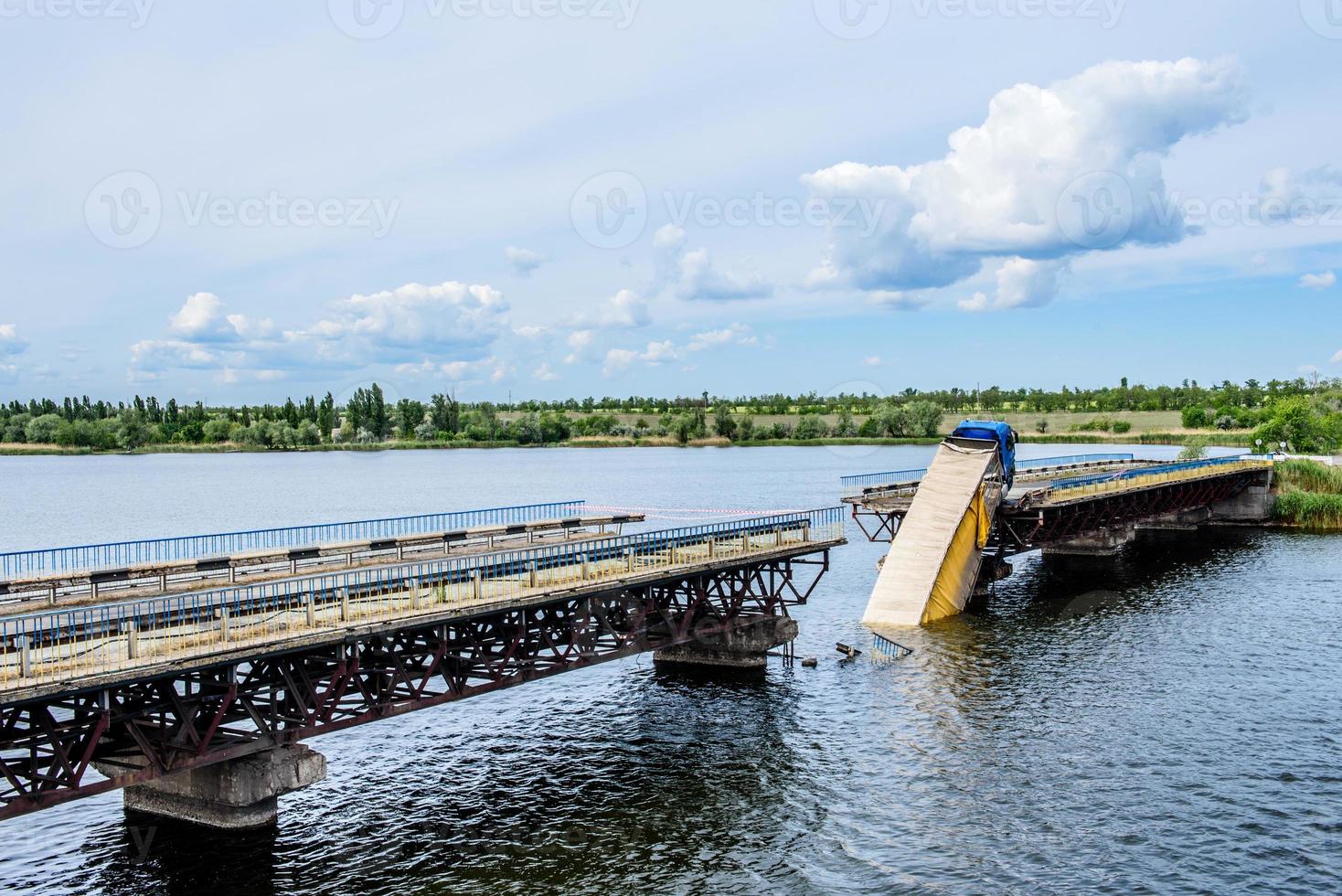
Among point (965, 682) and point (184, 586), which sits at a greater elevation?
point (184, 586)

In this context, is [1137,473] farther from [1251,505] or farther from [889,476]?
[889,476]

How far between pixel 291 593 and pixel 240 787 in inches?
224

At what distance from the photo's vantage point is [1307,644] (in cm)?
5181

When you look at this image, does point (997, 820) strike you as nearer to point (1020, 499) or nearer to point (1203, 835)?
point (1203, 835)

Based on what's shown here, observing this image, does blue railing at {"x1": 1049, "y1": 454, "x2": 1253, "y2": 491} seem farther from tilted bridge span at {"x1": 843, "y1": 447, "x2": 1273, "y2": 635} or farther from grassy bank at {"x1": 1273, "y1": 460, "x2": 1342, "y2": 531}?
grassy bank at {"x1": 1273, "y1": 460, "x2": 1342, "y2": 531}

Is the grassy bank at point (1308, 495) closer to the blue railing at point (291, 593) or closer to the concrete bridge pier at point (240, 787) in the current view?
the blue railing at point (291, 593)

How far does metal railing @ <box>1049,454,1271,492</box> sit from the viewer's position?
76.8 m

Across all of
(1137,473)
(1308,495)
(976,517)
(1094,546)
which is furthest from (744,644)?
(1308,495)

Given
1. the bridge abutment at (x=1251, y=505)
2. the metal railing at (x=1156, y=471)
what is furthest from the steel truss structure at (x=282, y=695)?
the bridge abutment at (x=1251, y=505)

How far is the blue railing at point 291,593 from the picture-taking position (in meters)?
25.7

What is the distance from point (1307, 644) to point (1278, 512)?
196 ft

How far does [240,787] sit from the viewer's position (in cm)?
2825

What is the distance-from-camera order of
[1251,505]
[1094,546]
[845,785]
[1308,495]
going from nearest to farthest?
1. [845,785]
2. [1094,546]
3. [1308,495]
4. [1251,505]

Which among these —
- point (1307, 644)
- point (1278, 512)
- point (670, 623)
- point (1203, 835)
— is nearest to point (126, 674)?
point (670, 623)
